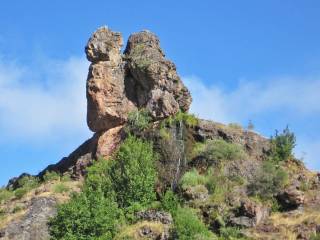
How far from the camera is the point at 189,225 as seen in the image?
113 feet

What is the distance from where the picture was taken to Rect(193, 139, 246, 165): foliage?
40.6 meters

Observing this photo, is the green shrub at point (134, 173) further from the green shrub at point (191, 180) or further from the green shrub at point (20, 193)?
the green shrub at point (20, 193)

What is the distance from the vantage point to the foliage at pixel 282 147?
137 ft

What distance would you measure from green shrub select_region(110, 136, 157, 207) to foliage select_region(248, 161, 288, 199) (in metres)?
5.48

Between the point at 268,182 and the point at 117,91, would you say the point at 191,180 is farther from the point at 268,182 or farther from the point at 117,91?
the point at 117,91

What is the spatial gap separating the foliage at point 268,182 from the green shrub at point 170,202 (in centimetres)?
390

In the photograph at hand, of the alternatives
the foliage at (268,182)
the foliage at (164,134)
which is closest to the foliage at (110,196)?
the foliage at (164,134)

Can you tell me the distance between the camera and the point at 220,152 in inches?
1597

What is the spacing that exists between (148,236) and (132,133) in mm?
8928

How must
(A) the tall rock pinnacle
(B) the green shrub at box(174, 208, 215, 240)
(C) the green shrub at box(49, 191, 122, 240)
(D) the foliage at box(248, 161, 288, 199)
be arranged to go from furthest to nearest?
1. (A) the tall rock pinnacle
2. (D) the foliage at box(248, 161, 288, 199)
3. (C) the green shrub at box(49, 191, 122, 240)
4. (B) the green shrub at box(174, 208, 215, 240)

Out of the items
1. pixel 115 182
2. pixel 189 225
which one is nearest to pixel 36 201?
pixel 115 182

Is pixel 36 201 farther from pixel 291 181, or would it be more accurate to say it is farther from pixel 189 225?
pixel 291 181

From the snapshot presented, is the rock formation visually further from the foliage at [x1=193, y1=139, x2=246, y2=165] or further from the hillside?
the foliage at [x1=193, y1=139, x2=246, y2=165]

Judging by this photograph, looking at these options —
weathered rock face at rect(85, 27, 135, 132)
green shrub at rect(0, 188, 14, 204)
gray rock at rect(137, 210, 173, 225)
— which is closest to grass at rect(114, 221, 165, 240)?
gray rock at rect(137, 210, 173, 225)
